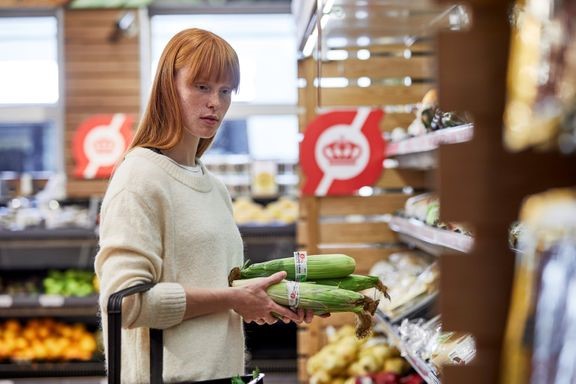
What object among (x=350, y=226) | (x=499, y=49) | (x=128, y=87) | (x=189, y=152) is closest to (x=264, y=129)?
(x=128, y=87)

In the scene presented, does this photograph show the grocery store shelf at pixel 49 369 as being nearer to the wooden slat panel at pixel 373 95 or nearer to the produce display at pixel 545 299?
the wooden slat panel at pixel 373 95

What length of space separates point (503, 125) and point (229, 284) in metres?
1.52

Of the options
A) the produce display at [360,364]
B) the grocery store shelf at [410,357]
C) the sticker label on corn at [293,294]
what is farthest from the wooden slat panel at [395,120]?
the sticker label on corn at [293,294]

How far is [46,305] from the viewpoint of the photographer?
576 centimetres

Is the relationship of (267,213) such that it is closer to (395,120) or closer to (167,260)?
(395,120)

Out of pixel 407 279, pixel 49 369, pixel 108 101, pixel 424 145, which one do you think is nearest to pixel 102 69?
pixel 108 101

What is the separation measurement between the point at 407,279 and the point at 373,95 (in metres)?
1.29

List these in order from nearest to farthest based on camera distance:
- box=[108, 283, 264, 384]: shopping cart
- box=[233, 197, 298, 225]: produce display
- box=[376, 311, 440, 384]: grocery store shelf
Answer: box=[108, 283, 264, 384]: shopping cart
box=[376, 311, 440, 384]: grocery store shelf
box=[233, 197, 298, 225]: produce display

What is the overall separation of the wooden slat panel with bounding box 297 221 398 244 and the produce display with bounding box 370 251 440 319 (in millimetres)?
192

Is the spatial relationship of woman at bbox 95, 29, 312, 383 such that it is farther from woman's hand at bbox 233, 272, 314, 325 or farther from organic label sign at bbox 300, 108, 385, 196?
organic label sign at bbox 300, 108, 385, 196

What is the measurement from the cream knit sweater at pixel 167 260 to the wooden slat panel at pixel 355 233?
259 centimetres

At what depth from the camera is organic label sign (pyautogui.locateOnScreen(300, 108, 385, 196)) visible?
4613 mm

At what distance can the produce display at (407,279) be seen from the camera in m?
3.65

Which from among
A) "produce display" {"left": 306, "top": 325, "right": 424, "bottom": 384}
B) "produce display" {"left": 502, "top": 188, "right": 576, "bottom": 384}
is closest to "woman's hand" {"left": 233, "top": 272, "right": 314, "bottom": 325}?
"produce display" {"left": 502, "top": 188, "right": 576, "bottom": 384}
